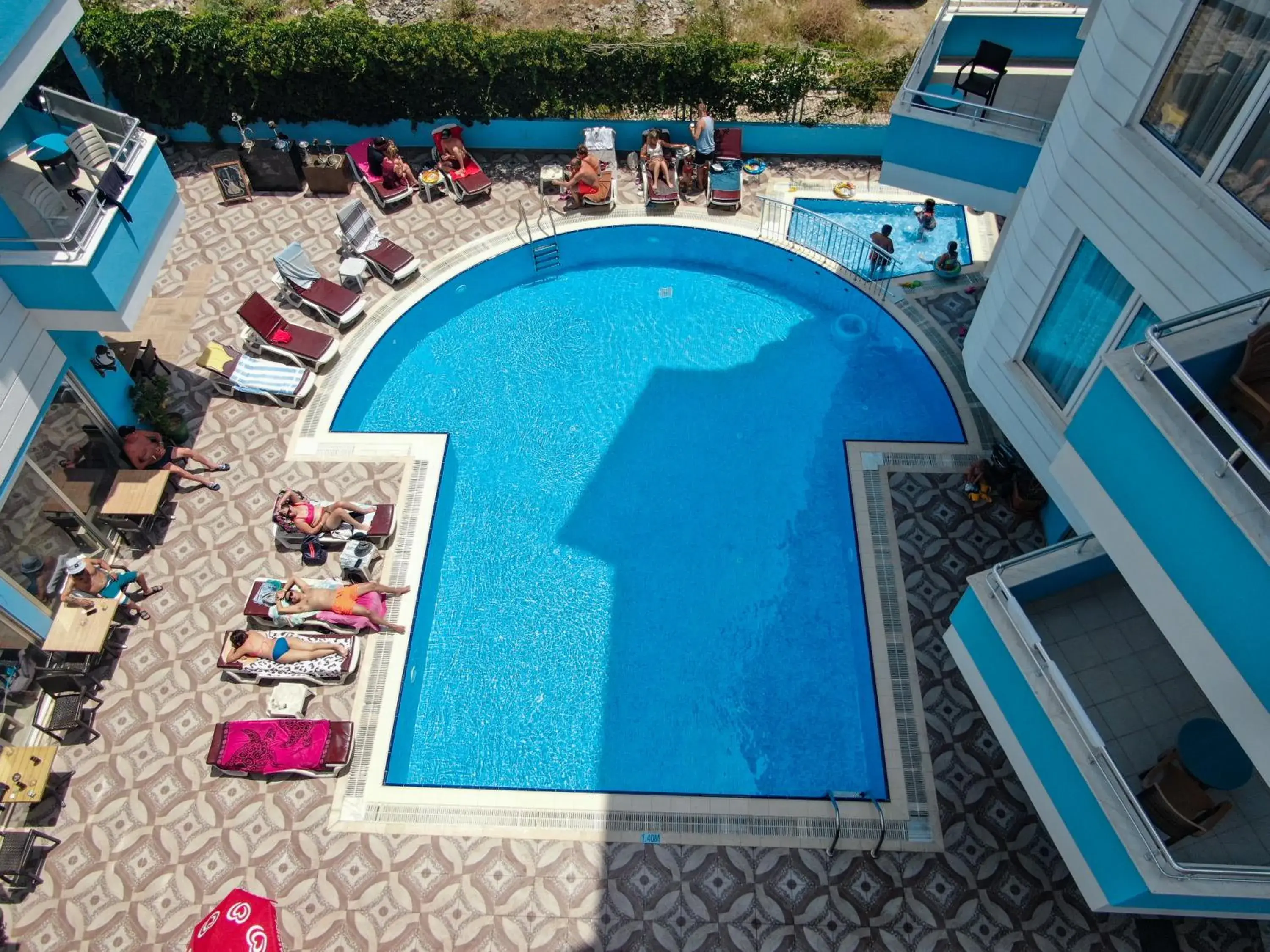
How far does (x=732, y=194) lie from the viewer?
16.9m

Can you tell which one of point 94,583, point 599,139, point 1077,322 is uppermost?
point 1077,322

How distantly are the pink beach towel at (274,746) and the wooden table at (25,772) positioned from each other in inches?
81.1

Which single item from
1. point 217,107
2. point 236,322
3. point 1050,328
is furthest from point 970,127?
point 217,107

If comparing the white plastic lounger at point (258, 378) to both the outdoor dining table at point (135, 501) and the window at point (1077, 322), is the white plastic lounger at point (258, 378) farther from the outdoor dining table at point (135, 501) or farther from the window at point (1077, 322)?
the window at point (1077, 322)

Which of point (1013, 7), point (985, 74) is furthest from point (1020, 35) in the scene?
point (985, 74)

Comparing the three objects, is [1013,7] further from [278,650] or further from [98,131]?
[278,650]

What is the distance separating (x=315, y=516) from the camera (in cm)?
1256

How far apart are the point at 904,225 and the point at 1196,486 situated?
1284 centimetres

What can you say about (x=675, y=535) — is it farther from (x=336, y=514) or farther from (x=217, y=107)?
(x=217, y=107)

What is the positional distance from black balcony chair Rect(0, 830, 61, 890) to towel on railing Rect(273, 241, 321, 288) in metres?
9.48

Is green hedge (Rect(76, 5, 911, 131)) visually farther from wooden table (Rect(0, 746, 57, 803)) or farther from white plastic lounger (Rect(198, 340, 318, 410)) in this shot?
wooden table (Rect(0, 746, 57, 803))

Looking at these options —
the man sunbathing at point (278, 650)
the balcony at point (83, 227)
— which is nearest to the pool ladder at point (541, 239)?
the balcony at point (83, 227)

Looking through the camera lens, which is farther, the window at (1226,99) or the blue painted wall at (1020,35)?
the blue painted wall at (1020,35)

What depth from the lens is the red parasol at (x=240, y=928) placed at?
8.69 metres
